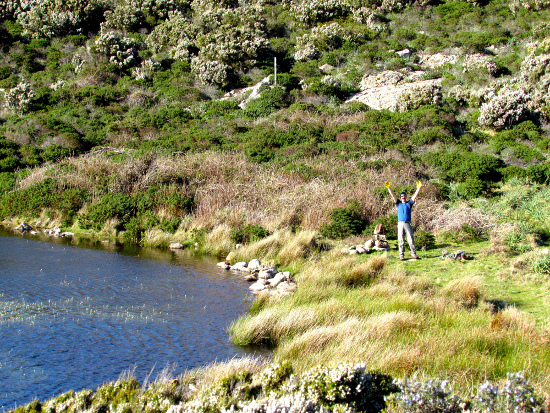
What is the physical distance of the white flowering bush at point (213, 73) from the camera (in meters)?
38.4

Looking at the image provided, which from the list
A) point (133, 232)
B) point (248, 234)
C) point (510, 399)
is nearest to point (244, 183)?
point (248, 234)

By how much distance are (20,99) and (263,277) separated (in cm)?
3195

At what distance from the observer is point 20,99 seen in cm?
3656

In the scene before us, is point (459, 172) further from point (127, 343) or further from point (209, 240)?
point (127, 343)

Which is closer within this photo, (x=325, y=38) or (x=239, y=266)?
(x=239, y=266)

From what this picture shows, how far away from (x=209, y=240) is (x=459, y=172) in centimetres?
1102

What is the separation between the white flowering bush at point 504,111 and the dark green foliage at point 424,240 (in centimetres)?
1660

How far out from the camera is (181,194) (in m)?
18.2

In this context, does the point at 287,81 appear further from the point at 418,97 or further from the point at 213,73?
the point at 418,97

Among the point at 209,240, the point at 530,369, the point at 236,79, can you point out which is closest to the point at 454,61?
the point at 236,79

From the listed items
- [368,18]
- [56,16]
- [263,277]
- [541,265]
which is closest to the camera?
[541,265]

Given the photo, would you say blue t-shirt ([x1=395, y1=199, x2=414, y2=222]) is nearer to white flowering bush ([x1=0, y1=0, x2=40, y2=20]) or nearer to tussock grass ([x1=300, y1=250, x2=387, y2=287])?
tussock grass ([x1=300, y1=250, x2=387, y2=287])

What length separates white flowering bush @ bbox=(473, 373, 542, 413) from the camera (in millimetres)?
4477

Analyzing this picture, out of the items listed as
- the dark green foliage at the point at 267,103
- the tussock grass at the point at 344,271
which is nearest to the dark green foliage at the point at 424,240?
the tussock grass at the point at 344,271
